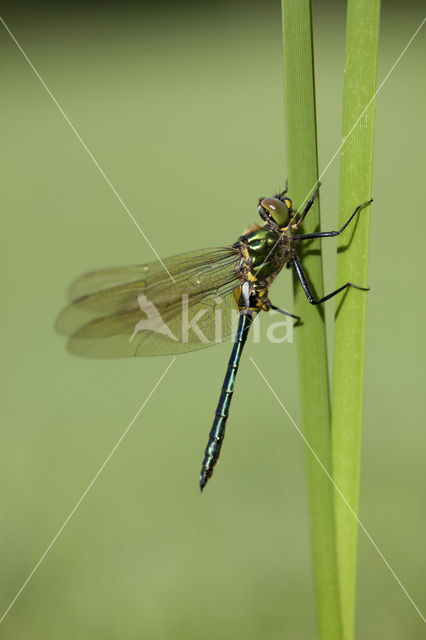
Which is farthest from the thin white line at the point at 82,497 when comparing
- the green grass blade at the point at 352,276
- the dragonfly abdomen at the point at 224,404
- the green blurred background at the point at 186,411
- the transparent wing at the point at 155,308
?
the green grass blade at the point at 352,276

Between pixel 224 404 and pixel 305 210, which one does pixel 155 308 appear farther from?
pixel 305 210

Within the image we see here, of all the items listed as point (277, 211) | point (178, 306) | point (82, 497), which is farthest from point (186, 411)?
point (277, 211)

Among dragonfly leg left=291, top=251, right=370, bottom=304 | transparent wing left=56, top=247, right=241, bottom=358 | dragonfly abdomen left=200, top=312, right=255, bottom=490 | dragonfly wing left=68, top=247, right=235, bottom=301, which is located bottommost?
dragonfly abdomen left=200, top=312, right=255, bottom=490

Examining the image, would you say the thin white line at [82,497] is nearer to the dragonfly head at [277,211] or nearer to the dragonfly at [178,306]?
the dragonfly at [178,306]

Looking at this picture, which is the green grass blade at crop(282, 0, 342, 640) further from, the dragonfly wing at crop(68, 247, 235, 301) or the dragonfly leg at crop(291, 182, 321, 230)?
the dragonfly wing at crop(68, 247, 235, 301)

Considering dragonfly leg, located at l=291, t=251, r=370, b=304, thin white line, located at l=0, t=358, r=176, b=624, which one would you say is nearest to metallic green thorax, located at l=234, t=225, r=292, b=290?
dragonfly leg, located at l=291, t=251, r=370, b=304

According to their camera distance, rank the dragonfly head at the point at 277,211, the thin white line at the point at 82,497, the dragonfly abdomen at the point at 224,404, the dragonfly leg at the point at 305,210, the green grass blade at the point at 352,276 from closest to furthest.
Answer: the green grass blade at the point at 352,276
the dragonfly leg at the point at 305,210
the dragonfly head at the point at 277,211
the dragonfly abdomen at the point at 224,404
the thin white line at the point at 82,497

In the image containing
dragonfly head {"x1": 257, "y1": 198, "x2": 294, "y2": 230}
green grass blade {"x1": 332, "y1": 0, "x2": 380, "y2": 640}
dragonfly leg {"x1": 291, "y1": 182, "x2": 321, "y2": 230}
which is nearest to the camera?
green grass blade {"x1": 332, "y1": 0, "x2": 380, "y2": 640}

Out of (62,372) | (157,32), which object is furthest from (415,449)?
(157,32)
